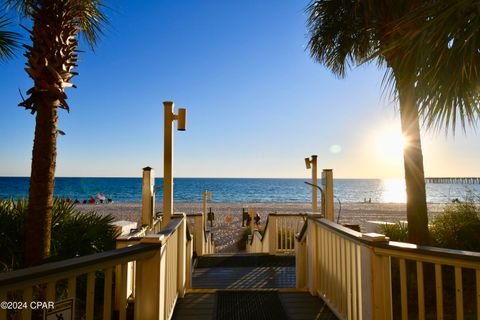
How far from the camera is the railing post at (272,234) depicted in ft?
21.8

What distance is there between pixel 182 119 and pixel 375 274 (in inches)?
116

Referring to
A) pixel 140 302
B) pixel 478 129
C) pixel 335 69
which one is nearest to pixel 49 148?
pixel 140 302

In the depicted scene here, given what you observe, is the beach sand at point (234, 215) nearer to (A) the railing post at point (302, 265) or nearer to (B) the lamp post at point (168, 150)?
(A) the railing post at point (302, 265)

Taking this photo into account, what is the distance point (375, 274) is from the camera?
7.12ft

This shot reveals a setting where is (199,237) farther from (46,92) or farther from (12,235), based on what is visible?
(46,92)

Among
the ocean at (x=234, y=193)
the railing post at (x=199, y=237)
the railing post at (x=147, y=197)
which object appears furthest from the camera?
the ocean at (x=234, y=193)

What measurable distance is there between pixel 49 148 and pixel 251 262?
4.37m

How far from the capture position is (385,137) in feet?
15.3

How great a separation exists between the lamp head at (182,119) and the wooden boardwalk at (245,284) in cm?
219

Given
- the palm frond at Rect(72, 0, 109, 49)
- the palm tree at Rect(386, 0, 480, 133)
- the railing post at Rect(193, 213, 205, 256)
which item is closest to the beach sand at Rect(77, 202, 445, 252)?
the railing post at Rect(193, 213, 205, 256)

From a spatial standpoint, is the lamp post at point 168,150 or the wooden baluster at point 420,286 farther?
the lamp post at point 168,150

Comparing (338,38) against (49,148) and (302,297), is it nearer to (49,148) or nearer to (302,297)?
(302,297)

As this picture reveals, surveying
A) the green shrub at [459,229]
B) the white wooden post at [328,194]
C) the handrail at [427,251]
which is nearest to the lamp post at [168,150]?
the handrail at [427,251]

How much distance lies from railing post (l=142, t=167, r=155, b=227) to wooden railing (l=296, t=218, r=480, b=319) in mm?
2320
